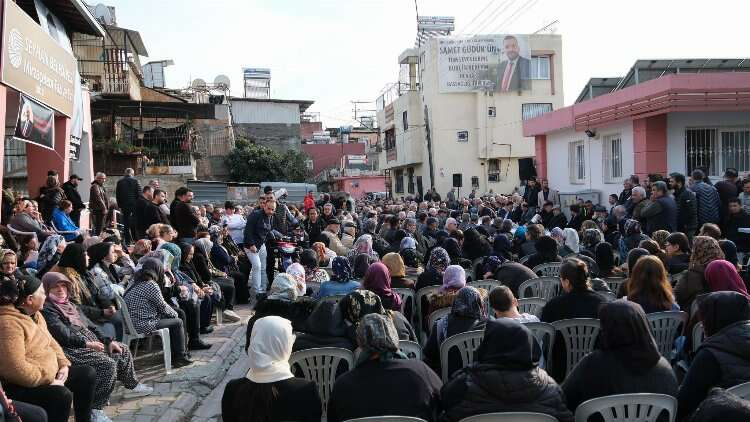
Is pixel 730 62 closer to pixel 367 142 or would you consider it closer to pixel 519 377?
pixel 519 377

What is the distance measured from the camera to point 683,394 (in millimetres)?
3883

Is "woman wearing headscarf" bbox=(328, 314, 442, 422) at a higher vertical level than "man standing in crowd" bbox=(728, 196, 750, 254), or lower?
lower

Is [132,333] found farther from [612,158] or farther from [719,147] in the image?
[612,158]

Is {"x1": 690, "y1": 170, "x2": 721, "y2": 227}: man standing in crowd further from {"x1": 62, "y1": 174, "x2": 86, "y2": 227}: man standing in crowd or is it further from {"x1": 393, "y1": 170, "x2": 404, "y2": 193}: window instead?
{"x1": 393, "y1": 170, "x2": 404, "y2": 193}: window

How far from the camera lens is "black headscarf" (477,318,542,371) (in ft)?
11.7

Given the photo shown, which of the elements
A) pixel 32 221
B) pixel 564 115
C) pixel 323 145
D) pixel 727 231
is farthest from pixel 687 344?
pixel 323 145

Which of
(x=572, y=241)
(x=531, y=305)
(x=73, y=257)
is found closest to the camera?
(x=531, y=305)

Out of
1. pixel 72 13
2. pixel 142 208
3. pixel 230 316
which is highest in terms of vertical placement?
pixel 72 13

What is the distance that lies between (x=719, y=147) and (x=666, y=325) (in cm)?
1099

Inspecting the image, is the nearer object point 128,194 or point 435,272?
point 435,272

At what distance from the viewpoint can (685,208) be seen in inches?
426

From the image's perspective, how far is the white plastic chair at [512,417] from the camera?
3.32 metres

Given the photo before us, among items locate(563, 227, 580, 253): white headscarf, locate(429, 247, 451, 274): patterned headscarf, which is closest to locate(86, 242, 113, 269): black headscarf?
locate(429, 247, 451, 274): patterned headscarf

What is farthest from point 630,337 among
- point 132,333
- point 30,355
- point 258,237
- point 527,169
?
point 527,169
